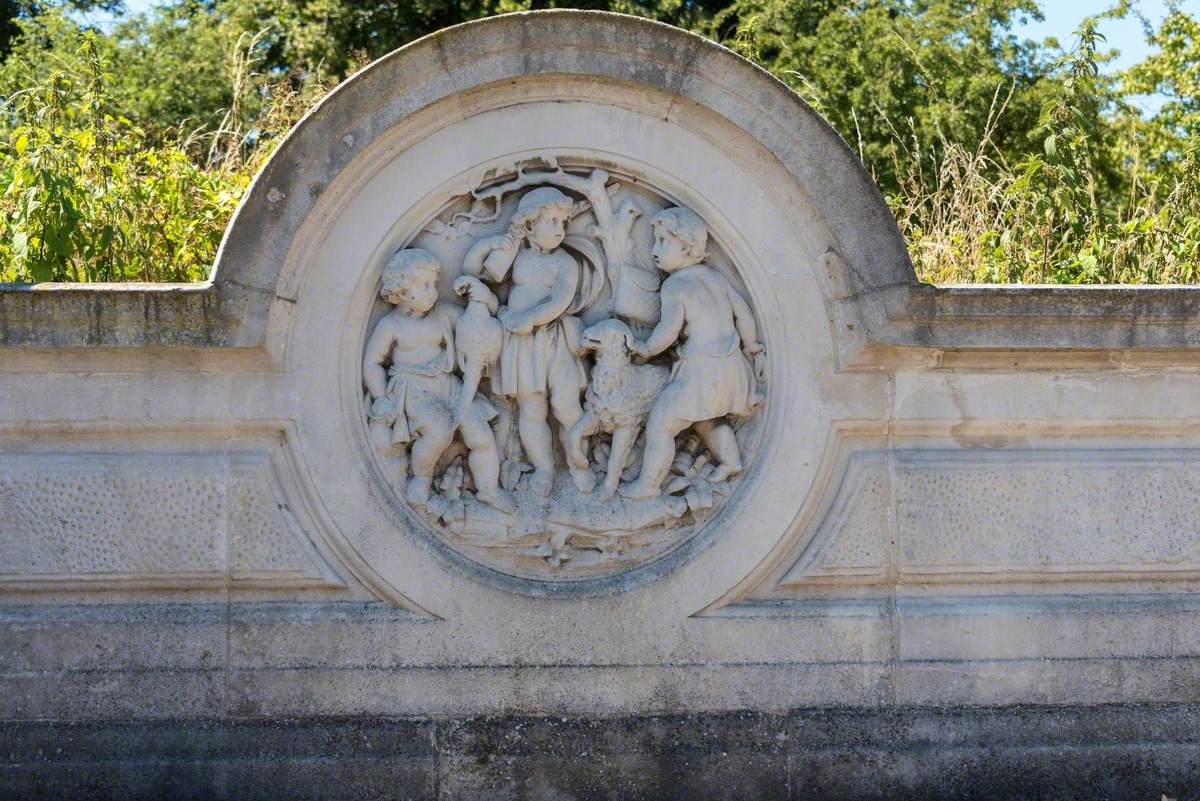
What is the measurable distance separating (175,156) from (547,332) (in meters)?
3.14

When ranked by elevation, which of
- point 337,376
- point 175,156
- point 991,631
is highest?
point 175,156

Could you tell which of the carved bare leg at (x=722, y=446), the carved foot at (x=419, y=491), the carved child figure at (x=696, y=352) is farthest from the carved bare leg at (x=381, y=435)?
the carved bare leg at (x=722, y=446)

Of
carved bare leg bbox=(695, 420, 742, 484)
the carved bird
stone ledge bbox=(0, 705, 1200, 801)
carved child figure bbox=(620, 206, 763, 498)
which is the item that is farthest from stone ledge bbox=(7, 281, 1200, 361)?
stone ledge bbox=(0, 705, 1200, 801)

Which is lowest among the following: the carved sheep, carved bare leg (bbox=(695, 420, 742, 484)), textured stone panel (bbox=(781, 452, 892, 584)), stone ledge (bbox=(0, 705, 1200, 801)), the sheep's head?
stone ledge (bbox=(0, 705, 1200, 801))

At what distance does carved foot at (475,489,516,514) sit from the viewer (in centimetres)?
535

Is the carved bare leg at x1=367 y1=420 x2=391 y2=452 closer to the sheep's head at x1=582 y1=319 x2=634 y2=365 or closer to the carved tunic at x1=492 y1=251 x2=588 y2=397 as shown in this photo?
the carved tunic at x1=492 y1=251 x2=588 y2=397

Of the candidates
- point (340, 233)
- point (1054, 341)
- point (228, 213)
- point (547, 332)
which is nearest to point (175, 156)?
point (228, 213)

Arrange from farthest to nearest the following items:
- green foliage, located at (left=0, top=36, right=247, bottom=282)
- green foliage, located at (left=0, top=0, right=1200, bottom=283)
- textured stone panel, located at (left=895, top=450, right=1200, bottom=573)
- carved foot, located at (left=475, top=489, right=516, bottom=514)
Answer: green foliage, located at (left=0, top=0, right=1200, bottom=283)
green foliage, located at (left=0, top=36, right=247, bottom=282)
textured stone panel, located at (left=895, top=450, right=1200, bottom=573)
carved foot, located at (left=475, top=489, right=516, bottom=514)

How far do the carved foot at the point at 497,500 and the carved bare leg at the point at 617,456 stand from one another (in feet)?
1.17

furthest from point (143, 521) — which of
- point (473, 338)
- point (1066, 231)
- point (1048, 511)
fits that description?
point (1066, 231)

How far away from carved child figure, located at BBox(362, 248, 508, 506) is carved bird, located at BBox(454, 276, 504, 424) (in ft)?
0.09

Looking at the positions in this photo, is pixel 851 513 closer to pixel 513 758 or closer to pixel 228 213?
pixel 513 758

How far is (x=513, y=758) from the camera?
5.30 meters

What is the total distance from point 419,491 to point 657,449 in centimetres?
88
